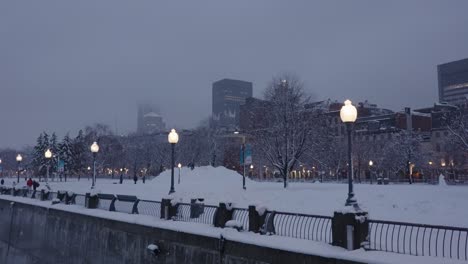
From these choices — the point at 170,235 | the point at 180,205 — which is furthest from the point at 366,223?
the point at 180,205

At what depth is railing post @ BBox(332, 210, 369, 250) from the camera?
1150 cm

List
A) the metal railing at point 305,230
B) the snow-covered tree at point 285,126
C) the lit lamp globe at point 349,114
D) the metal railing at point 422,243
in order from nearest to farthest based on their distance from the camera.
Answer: the metal railing at point 422,243 → the metal railing at point 305,230 → the lit lamp globe at point 349,114 → the snow-covered tree at point 285,126

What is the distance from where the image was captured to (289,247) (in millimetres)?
11945

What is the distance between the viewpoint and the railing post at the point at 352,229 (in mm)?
11500

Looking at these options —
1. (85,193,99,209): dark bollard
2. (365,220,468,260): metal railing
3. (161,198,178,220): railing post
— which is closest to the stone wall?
(85,193,99,209): dark bollard

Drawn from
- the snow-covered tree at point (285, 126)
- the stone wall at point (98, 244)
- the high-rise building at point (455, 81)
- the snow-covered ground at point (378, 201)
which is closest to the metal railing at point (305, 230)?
the stone wall at point (98, 244)

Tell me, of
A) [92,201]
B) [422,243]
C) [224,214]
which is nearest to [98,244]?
[92,201]

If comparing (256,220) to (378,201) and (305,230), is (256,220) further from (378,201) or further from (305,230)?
(378,201)

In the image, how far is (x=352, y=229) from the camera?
11.6 metres

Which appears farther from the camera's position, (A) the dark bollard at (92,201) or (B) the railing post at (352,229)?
(A) the dark bollard at (92,201)

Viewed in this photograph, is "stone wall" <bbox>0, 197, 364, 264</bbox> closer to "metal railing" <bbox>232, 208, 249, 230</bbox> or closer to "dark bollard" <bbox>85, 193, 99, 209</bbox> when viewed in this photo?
"dark bollard" <bbox>85, 193, 99, 209</bbox>

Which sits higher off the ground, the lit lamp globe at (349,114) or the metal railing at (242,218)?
the lit lamp globe at (349,114)

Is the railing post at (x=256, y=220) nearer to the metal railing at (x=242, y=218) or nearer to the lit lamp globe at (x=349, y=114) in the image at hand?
the metal railing at (x=242, y=218)

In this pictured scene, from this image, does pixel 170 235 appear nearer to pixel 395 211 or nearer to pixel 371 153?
pixel 395 211
